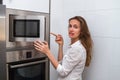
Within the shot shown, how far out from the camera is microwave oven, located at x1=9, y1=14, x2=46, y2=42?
5.27ft

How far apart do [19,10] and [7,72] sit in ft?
1.77

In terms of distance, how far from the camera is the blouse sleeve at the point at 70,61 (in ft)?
5.19

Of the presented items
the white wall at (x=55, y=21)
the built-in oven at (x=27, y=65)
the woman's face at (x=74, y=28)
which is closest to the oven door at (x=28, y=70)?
the built-in oven at (x=27, y=65)

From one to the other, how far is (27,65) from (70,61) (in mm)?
416

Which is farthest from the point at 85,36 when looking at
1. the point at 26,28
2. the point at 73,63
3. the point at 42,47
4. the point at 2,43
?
the point at 2,43

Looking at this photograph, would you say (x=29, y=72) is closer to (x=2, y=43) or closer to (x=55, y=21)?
(x=2, y=43)

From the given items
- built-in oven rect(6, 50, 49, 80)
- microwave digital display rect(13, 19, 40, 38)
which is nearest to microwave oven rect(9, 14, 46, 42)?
microwave digital display rect(13, 19, 40, 38)

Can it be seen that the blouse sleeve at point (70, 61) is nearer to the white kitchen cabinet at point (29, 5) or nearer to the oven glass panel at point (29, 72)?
the oven glass panel at point (29, 72)

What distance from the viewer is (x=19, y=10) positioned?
167 centimetres

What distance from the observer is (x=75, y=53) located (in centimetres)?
158

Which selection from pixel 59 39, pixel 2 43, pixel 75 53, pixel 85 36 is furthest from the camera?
pixel 59 39

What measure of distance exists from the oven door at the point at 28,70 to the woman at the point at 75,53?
0.23 metres

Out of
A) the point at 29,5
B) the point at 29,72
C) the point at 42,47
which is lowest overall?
the point at 29,72

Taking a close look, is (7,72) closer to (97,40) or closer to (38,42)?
(38,42)
